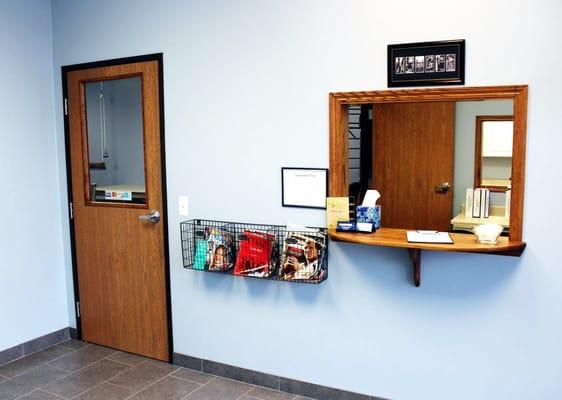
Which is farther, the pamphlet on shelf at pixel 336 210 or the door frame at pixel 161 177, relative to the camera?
the door frame at pixel 161 177

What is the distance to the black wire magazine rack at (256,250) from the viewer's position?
2611mm

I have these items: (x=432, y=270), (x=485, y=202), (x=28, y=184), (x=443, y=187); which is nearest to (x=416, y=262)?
(x=432, y=270)

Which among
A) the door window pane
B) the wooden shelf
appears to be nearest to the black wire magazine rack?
the wooden shelf

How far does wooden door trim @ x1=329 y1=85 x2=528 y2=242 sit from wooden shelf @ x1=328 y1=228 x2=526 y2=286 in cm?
11

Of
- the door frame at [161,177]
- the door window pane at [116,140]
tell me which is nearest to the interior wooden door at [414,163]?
the door frame at [161,177]

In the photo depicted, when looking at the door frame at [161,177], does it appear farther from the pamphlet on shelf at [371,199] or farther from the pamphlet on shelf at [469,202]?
the pamphlet on shelf at [469,202]

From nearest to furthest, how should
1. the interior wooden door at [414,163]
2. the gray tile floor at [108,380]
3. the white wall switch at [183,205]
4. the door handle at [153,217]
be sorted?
the gray tile floor at [108,380], the white wall switch at [183,205], the door handle at [153,217], the interior wooden door at [414,163]

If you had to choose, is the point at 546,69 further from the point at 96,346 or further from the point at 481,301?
the point at 96,346

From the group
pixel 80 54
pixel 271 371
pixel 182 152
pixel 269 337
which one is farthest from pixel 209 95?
pixel 271 371

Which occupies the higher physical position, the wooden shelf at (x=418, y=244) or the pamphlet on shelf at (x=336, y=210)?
the pamphlet on shelf at (x=336, y=210)

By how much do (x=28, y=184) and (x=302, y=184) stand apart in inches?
79.4

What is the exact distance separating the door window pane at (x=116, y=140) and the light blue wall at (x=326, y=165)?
0.24 meters

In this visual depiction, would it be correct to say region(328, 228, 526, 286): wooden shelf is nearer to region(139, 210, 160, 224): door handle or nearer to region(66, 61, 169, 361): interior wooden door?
region(139, 210, 160, 224): door handle

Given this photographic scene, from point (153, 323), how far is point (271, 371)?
91 centimetres
